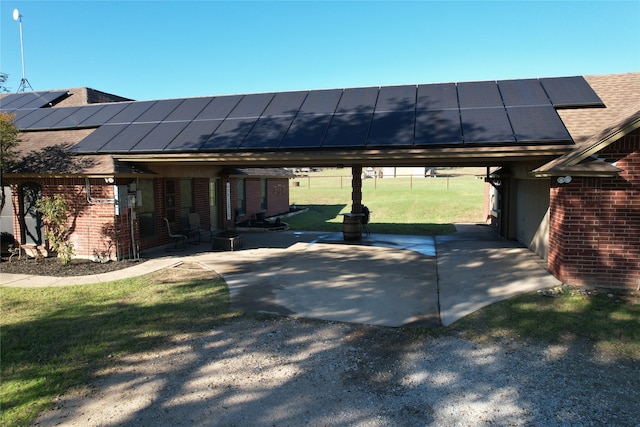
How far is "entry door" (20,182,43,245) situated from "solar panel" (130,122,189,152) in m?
3.22

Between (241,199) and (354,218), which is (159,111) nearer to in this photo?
(241,199)

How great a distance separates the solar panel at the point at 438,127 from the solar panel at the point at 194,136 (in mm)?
5610

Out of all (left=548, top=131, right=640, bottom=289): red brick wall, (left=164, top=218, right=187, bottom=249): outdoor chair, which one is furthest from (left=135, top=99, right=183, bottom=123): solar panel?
(left=548, top=131, right=640, bottom=289): red brick wall

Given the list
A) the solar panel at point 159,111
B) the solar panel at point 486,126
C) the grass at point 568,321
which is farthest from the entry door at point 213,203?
the grass at point 568,321

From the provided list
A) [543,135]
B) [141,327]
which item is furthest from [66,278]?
[543,135]

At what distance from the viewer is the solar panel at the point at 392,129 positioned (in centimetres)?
990

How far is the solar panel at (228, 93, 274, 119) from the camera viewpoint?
12.6 meters

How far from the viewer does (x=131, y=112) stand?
45.7ft

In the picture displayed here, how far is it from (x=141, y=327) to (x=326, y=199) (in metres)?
27.4

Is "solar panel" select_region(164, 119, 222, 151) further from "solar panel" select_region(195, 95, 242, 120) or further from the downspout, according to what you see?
the downspout

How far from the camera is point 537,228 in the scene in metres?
10.6

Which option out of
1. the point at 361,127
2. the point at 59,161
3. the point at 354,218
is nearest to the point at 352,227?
the point at 354,218

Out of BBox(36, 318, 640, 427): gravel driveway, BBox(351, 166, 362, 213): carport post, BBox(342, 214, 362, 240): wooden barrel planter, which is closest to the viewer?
BBox(36, 318, 640, 427): gravel driveway

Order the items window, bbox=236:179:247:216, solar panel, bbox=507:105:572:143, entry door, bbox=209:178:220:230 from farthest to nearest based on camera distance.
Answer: window, bbox=236:179:247:216
entry door, bbox=209:178:220:230
solar panel, bbox=507:105:572:143
